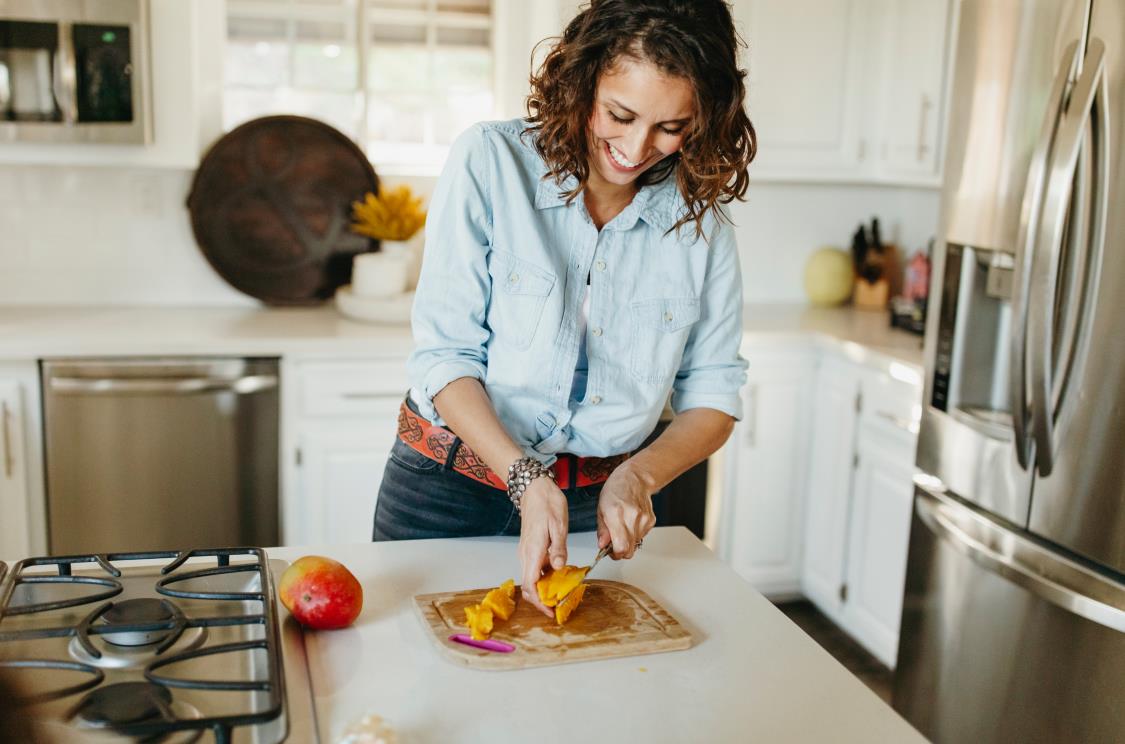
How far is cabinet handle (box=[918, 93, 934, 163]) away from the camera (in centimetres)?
312

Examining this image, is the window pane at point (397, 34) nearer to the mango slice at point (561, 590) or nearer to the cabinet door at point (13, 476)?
the cabinet door at point (13, 476)

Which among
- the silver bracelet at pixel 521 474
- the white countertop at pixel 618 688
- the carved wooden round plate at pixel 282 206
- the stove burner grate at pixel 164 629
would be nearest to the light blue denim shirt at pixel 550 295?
the silver bracelet at pixel 521 474

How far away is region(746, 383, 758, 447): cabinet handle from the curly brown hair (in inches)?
67.3

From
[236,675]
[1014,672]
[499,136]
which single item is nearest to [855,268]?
[1014,672]

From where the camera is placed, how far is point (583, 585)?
1274 millimetres

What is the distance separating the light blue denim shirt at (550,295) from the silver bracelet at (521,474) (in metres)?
0.18

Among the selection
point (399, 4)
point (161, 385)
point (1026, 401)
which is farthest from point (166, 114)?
point (1026, 401)

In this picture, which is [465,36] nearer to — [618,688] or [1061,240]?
[1061,240]

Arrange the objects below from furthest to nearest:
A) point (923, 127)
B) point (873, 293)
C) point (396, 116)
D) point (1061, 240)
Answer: point (873, 293), point (396, 116), point (923, 127), point (1061, 240)

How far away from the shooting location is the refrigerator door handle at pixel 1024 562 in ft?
6.08

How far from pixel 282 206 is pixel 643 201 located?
1947mm

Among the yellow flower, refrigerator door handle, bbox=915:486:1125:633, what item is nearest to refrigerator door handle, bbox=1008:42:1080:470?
refrigerator door handle, bbox=915:486:1125:633

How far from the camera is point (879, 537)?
2910mm

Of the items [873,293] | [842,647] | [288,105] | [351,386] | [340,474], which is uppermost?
[288,105]
